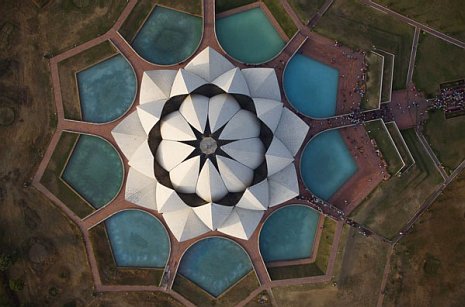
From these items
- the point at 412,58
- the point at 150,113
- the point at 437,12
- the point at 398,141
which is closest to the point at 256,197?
the point at 150,113

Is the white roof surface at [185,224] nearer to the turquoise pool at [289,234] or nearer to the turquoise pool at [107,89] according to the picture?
the turquoise pool at [289,234]

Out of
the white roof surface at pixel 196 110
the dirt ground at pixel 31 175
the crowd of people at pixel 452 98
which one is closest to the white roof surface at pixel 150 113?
the white roof surface at pixel 196 110

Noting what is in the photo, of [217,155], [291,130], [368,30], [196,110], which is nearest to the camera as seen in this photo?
[217,155]

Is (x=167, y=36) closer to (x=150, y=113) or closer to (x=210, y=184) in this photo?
(x=150, y=113)

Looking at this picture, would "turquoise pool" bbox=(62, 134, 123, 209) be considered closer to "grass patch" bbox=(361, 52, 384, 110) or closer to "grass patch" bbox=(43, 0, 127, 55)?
"grass patch" bbox=(43, 0, 127, 55)

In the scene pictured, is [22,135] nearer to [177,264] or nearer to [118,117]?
[118,117]

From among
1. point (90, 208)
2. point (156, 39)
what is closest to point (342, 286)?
point (90, 208)
